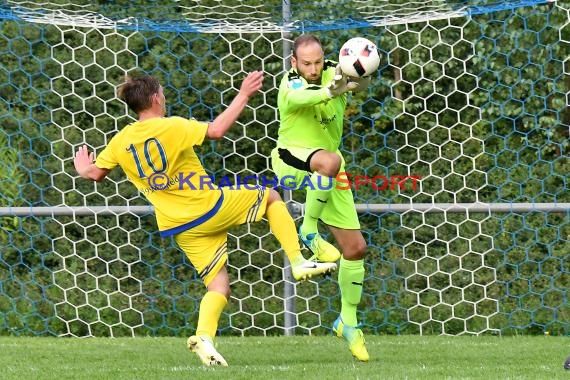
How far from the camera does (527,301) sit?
8.55 metres

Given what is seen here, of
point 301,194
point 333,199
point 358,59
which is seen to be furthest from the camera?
point 301,194

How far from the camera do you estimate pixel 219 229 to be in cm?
620

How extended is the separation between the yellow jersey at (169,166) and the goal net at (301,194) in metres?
2.21

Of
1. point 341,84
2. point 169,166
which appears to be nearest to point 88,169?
point 169,166

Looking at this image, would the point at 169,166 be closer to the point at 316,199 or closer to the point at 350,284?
the point at 316,199

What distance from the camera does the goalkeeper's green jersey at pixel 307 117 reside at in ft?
20.9

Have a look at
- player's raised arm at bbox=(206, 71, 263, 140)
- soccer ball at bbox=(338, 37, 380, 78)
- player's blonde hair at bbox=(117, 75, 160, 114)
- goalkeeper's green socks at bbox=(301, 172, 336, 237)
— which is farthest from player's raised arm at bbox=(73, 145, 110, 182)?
soccer ball at bbox=(338, 37, 380, 78)

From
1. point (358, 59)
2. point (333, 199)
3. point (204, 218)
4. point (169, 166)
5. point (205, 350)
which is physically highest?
point (358, 59)

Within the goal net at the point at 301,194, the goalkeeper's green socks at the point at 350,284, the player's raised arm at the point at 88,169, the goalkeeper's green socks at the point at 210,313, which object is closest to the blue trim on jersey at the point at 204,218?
the goalkeeper's green socks at the point at 210,313

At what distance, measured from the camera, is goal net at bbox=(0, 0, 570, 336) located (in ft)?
27.7

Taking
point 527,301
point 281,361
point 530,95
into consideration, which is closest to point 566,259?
point 527,301

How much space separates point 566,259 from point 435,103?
150 centimetres

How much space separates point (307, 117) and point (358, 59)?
545mm

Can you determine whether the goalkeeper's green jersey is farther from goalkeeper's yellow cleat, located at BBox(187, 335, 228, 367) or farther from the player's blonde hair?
goalkeeper's yellow cleat, located at BBox(187, 335, 228, 367)
